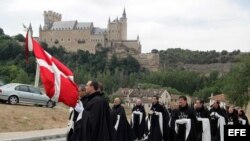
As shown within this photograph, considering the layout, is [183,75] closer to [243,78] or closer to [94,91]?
[243,78]

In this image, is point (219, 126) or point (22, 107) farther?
point (22, 107)

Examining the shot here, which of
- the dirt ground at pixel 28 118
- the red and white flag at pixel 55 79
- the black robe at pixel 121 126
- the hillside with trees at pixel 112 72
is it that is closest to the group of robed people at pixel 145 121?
the black robe at pixel 121 126

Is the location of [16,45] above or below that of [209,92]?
above

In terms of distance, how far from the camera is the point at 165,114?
19.6 meters

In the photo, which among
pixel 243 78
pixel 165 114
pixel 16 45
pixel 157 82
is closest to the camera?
pixel 165 114

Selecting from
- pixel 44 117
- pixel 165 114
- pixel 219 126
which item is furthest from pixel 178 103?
pixel 44 117

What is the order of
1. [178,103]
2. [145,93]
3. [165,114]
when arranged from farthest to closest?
[145,93]
[165,114]
[178,103]

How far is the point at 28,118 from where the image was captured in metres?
26.3

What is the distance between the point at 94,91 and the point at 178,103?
606 centimetres

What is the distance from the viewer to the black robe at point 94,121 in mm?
9062

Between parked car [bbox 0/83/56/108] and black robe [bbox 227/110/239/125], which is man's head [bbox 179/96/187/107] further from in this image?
parked car [bbox 0/83/56/108]

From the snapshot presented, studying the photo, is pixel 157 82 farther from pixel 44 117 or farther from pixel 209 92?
pixel 44 117

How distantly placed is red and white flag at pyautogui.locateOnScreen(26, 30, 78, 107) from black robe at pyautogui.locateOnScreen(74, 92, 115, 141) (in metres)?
0.29

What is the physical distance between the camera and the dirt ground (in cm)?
2397
